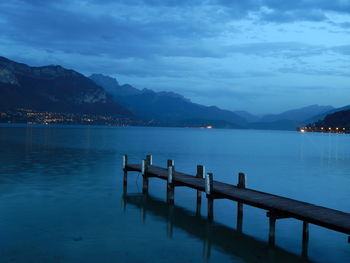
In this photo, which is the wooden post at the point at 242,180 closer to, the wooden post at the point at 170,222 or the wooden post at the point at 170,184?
the wooden post at the point at 170,222

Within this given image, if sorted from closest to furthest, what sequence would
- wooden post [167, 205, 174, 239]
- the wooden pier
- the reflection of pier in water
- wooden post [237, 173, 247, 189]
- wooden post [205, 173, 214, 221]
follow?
the wooden pier, the reflection of pier in water, wooden post [167, 205, 174, 239], wooden post [205, 173, 214, 221], wooden post [237, 173, 247, 189]

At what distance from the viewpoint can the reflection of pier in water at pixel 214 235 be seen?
1645 centimetres

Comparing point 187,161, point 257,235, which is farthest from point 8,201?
point 187,161

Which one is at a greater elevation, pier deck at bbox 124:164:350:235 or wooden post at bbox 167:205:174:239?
pier deck at bbox 124:164:350:235

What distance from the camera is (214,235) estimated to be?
19.2m

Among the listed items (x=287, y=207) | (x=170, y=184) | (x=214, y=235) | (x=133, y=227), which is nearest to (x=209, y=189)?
(x=214, y=235)

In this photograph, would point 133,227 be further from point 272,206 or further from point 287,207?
point 287,207

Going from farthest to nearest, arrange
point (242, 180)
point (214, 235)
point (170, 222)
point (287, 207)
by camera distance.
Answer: point (242, 180) < point (170, 222) < point (214, 235) < point (287, 207)

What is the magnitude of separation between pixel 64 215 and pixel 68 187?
29.9 feet

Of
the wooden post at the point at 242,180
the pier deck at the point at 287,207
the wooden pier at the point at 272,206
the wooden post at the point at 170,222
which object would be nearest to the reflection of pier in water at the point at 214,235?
the wooden post at the point at 170,222

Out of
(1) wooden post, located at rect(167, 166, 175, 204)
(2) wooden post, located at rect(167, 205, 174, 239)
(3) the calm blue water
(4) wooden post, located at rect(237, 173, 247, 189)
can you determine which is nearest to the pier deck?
(4) wooden post, located at rect(237, 173, 247, 189)

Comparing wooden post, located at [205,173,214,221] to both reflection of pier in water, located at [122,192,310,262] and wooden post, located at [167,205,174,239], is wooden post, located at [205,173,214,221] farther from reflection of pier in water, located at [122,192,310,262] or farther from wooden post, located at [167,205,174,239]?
wooden post, located at [167,205,174,239]

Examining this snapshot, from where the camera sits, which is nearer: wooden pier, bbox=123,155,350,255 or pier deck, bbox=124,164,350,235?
pier deck, bbox=124,164,350,235

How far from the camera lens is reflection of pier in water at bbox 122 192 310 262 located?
1645 cm
